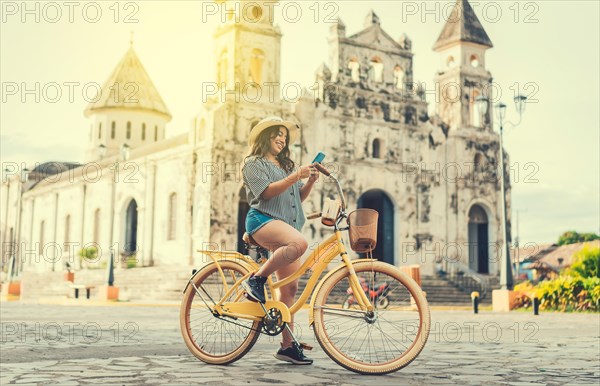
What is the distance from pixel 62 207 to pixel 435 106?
2121cm

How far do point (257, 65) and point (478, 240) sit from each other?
13915 millimetres

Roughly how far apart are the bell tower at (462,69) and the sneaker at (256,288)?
32.5m

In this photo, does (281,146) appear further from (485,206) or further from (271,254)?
(485,206)

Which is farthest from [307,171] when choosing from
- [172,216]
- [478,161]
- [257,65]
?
[478,161]

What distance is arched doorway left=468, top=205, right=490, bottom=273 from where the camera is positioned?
1449 inches

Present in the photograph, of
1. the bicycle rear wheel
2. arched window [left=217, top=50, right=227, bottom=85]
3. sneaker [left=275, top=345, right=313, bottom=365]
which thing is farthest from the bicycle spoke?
arched window [left=217, top=50, right=227, bottom=85]

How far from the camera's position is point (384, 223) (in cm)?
3525

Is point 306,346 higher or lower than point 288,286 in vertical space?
lower

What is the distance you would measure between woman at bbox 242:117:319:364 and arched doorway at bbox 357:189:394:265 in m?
28.8

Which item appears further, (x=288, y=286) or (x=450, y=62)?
(x=450, y=62)

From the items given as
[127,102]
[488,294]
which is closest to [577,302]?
[488,294]

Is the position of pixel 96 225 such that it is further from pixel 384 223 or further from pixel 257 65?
pixel 384 223

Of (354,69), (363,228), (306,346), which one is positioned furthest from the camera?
(354,69)

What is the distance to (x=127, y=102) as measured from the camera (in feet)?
155
